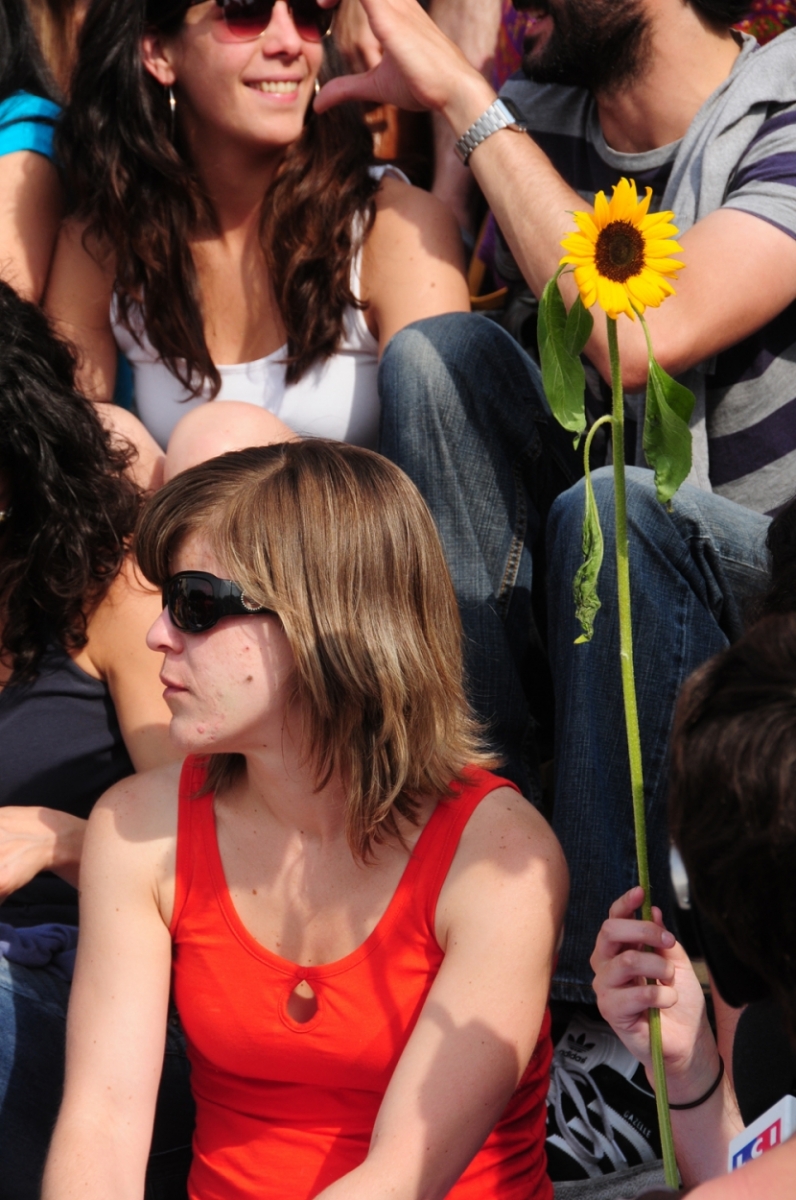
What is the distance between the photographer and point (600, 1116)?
1854 mm

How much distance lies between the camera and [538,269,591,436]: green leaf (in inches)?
48.1

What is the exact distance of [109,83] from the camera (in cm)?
266

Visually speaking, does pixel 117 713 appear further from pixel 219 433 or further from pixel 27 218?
pixel 27 218

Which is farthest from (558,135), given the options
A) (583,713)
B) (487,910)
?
(487,910)

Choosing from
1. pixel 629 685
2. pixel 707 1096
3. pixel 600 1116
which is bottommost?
pixel 600 1116

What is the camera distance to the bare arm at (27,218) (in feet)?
8.87

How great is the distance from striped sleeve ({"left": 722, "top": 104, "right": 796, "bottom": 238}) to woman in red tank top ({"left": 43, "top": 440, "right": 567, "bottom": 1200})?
954 mm

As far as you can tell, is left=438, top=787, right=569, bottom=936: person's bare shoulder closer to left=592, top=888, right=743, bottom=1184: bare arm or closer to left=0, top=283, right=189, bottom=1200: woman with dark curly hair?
left=592, top=888, right=743, bottom=1184: bare arm

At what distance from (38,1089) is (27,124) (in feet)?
6.43

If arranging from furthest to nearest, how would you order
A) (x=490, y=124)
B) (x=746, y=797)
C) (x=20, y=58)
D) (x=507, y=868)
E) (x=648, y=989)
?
(x=20, y=58) < (x=490, y=124) < (x=507, y=868) < (x=648, y=989) < (x=746, y=797)

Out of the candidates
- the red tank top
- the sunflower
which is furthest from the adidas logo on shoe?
the sunflower

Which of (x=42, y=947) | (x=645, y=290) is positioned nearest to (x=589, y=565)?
(x=645, y=290)

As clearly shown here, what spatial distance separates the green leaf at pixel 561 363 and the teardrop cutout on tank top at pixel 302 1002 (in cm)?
79

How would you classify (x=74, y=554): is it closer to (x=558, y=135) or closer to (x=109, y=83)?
(x=109, y=83)
